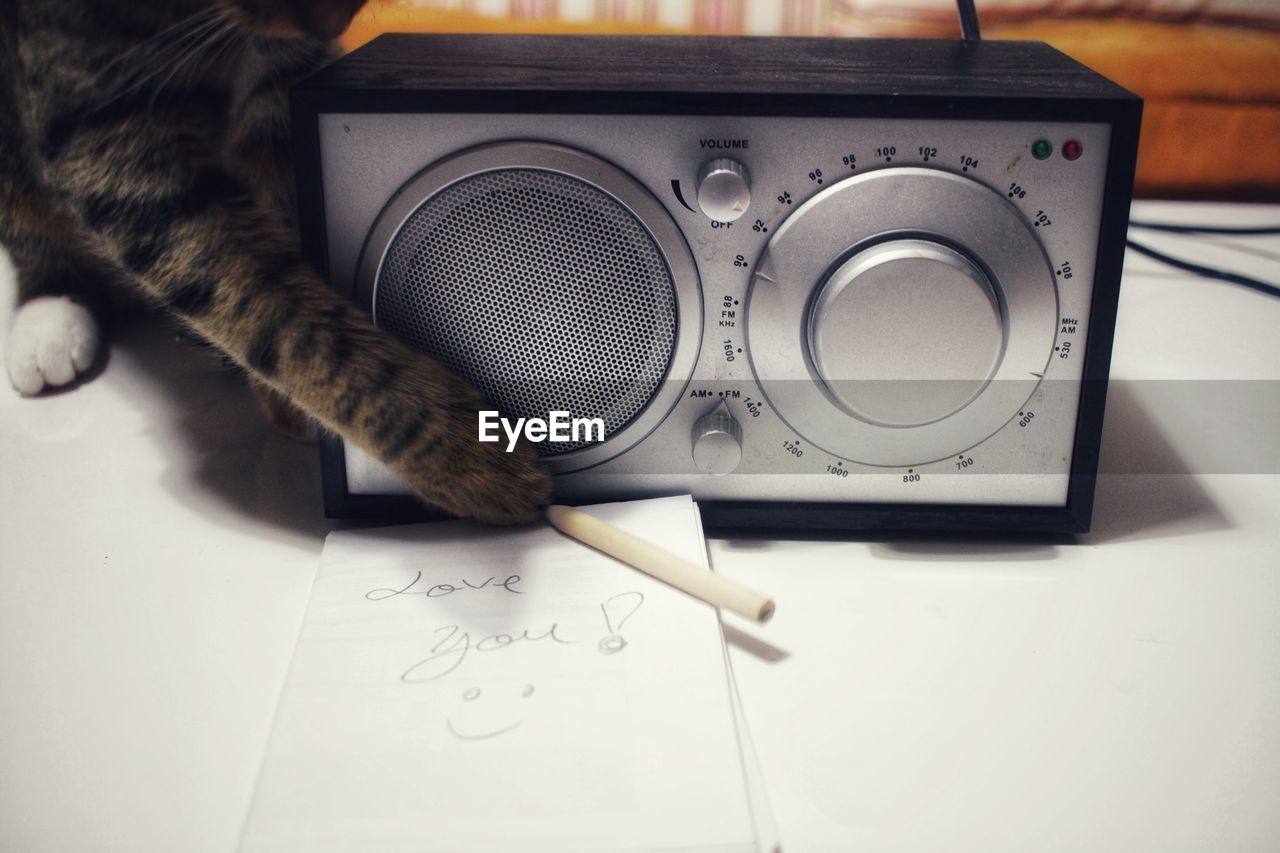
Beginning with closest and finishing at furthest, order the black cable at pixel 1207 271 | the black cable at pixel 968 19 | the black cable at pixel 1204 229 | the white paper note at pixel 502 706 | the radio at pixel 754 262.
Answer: the white paper note at pixel 502 706, the radio at pixel 754 262, the black cable at pixel 968 19, the black cable at pixel 1207 271, the black cable at pixel 1204 229

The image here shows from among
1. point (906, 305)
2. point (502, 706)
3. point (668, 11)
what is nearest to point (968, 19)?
point (906, 305)

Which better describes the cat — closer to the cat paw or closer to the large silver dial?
the cat paw

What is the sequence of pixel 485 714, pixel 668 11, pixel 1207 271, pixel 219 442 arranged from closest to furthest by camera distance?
pixel 485 714, pixel 219 442, pixel 1207 271, pixel 668 11

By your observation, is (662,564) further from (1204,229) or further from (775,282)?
(1204,229)

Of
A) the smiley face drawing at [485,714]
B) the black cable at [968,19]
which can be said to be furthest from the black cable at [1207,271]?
the smiley face drawing at [485,714]

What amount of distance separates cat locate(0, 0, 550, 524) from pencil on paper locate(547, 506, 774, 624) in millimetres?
27

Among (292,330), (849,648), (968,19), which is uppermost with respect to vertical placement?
(968,19)

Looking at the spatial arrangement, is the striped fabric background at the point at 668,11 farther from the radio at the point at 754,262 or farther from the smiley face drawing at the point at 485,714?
the smiley face drawing at the point at 485,714

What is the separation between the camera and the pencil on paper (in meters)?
0.46

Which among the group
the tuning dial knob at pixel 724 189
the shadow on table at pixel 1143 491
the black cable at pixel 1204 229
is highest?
the tuning dial knob at pixel 724 189

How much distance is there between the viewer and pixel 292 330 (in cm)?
52

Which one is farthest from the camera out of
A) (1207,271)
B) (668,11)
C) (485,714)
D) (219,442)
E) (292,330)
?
(668,11)

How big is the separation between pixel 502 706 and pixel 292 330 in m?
0.23

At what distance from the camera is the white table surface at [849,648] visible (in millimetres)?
386
